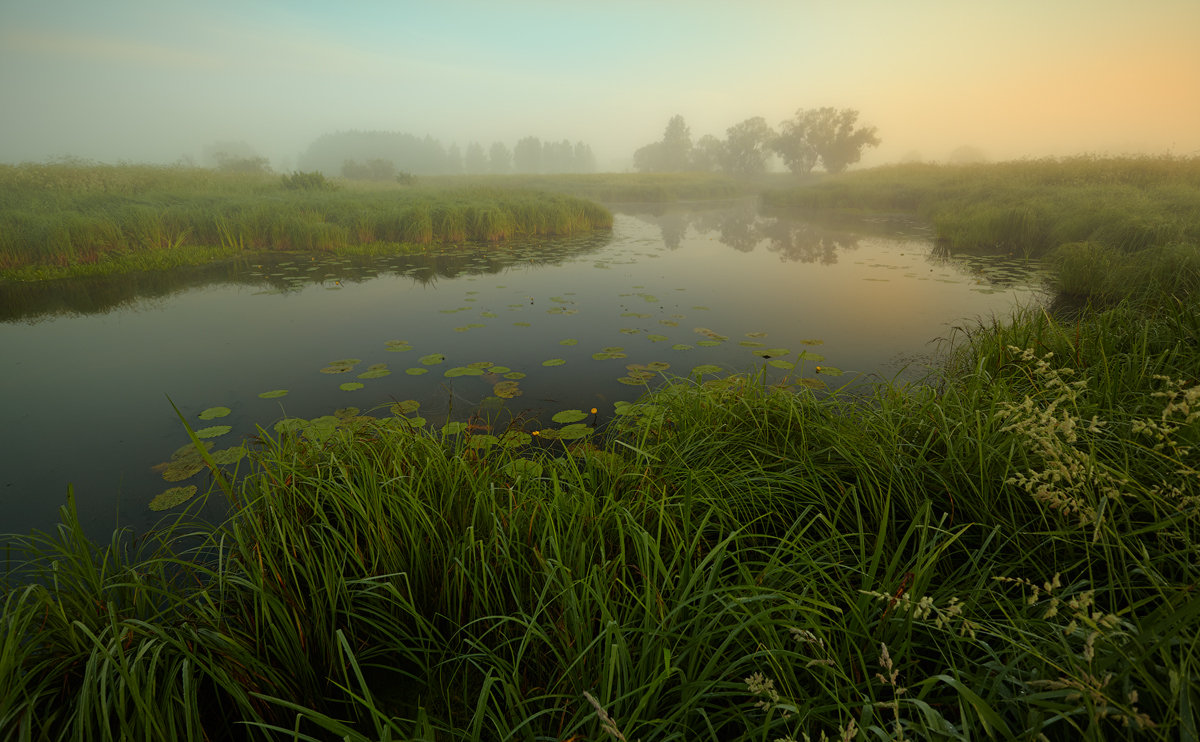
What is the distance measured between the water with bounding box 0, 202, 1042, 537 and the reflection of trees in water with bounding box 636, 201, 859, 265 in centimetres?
143

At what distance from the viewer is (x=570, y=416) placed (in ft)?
11.8

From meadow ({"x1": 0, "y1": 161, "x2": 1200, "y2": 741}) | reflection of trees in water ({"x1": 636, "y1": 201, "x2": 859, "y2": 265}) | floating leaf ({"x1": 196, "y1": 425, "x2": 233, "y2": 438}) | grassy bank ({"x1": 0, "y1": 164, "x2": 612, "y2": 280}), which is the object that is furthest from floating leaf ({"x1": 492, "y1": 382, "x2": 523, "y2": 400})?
grassy bank ({"x1": 0, "y1": 164, "x2": 612, "y2": 280})

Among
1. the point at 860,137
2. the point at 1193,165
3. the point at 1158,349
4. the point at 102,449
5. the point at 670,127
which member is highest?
the point at 670,127

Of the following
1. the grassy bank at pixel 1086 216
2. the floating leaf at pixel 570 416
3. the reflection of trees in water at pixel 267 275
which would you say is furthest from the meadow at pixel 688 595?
the reflection of trees in water at pixel 267 275

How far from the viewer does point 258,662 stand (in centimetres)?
139

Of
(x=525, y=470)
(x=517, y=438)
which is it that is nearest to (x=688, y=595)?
(x=525, y=470)

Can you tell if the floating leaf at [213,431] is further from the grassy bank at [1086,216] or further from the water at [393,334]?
the grassy bank at [1086,216]

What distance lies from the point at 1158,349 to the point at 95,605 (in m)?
5.57

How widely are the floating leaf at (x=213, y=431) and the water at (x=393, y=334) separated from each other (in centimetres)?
9

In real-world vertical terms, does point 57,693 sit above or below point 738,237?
below

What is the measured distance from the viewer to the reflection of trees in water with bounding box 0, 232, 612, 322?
6586 millimetres

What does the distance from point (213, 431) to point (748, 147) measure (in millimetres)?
61826

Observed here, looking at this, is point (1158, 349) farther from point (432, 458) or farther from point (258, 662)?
point (258, 662)

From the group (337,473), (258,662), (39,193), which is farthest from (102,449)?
(39,193)
